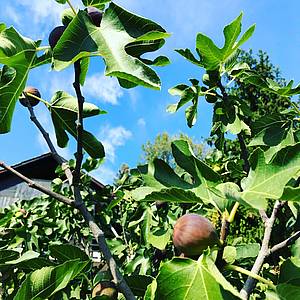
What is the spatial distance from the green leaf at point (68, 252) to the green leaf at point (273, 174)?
523mm

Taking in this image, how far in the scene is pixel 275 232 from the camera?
146 inches

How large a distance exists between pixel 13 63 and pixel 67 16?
214 millimetres

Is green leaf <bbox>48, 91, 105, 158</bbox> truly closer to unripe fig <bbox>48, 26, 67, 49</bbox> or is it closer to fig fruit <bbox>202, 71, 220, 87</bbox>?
unripe fig <bbox>48, 26, 67, 49</bbox>

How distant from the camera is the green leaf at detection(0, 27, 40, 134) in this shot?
1.08m

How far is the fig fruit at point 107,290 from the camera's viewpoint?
1.38 m

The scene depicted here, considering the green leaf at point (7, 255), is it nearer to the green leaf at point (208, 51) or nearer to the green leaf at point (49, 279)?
the green leaf at point (49, 279)

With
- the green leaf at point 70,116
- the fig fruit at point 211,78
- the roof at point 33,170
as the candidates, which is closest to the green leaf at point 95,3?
the green leaf at point 70,116

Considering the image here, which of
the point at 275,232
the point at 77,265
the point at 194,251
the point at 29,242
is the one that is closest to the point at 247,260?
the point at 194,251

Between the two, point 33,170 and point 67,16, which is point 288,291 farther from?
point 33,170

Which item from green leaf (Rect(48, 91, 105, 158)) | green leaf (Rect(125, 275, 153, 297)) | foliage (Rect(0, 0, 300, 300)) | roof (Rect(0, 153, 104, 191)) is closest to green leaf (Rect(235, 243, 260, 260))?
foliage (Rect(0, 0, 300, 300))

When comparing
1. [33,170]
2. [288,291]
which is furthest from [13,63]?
[33,170]

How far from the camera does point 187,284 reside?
109 cm

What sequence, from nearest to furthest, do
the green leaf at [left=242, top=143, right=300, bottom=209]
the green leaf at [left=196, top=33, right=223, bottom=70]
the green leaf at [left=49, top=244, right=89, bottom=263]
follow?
1. the green leaf at [left=242, top=143, right=300, bottom=209]
2. the green leaf at [left=49, top=244, right=89, bottom=263]
3. the green leaf at [left=196, top=33, right=223, bottom=70]

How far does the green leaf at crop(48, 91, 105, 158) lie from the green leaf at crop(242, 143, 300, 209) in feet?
1.62
